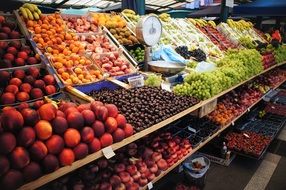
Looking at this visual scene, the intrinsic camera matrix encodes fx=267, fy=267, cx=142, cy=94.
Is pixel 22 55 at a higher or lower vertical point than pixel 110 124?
higher

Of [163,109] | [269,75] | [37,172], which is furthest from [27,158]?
[269,75]

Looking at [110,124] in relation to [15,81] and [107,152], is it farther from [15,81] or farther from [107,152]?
[15,81]

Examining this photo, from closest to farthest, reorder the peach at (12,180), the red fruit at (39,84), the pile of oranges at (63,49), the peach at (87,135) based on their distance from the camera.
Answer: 1. the peach at (12,180)
2. the peach at (87,135)
3. the red fruit at (39,84)
4. the pile of oranges at (63,49)

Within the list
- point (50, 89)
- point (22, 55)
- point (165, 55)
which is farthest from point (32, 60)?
point (165, 55)

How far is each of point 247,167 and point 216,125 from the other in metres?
0.97

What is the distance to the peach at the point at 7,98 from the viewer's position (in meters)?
1.88

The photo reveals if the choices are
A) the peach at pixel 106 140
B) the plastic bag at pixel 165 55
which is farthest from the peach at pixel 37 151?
the plastic bag at pixel 165 55

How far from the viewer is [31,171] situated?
1.26m

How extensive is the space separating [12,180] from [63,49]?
1767 millimetres

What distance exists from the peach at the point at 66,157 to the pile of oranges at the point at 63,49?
3.22ft

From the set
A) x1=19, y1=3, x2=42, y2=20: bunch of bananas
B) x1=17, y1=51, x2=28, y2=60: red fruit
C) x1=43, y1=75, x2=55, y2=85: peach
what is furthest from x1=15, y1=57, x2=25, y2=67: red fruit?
x1=19, y1=3, x2=42, y2=20: bunch of bananas

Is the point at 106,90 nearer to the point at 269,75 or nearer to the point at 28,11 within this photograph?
the point at 28,11

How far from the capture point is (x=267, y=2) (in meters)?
9.69

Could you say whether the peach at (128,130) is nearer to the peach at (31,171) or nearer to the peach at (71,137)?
the peach at (71,137)
